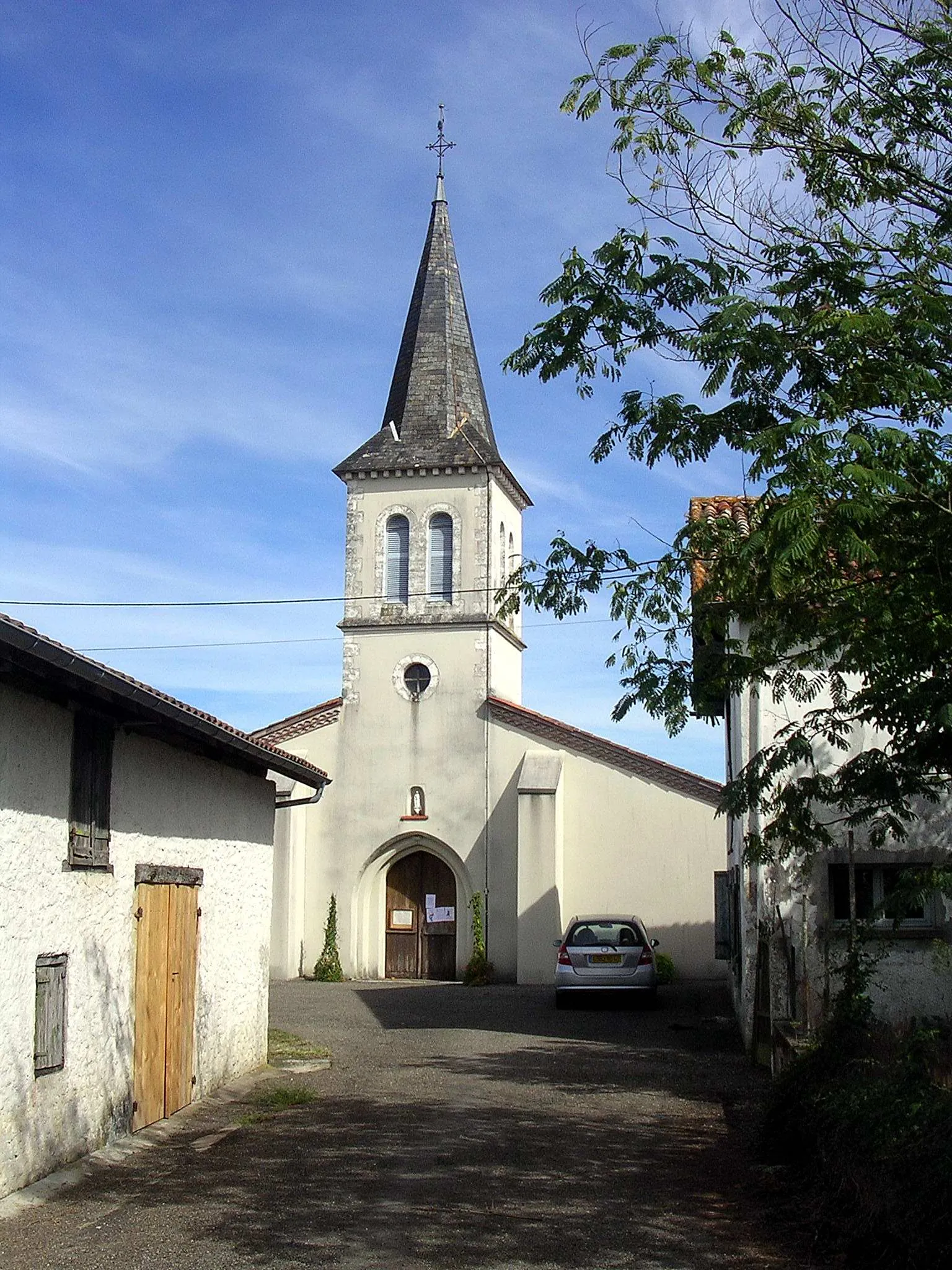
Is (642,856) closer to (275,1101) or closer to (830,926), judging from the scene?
(830,926)

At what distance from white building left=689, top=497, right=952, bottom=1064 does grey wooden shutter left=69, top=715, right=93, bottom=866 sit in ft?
19.4

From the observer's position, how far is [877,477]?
20.4 ft

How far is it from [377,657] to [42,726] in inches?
811

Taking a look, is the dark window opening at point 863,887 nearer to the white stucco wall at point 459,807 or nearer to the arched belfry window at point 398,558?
the white stucco wall at point 459,807

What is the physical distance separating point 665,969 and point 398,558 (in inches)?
424

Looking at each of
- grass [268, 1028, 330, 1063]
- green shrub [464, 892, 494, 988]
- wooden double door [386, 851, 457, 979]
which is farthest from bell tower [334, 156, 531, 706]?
grass [268, 1028, 330, 1063]

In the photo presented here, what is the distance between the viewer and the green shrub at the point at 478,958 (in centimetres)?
2661

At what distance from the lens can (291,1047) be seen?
1566 centimetres

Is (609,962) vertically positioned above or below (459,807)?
below

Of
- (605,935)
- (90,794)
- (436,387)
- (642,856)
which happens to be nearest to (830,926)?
(605,935)

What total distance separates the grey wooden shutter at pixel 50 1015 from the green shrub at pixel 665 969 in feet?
59.0

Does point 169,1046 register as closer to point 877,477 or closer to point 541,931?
point 877,477

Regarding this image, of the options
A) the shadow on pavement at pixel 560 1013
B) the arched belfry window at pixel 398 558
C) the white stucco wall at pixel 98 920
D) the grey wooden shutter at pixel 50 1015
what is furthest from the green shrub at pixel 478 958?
the grey wooden shutter at pixel 50 1015

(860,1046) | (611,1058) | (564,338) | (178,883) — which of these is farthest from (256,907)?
(564,338)
